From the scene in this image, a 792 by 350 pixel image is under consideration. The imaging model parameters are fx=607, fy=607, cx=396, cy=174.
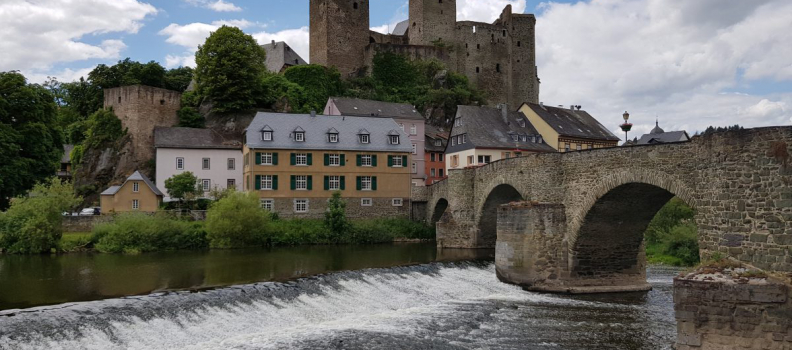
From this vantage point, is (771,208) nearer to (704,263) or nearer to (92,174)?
(704,263)

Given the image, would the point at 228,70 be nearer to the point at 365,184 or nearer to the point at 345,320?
the point at 365,184

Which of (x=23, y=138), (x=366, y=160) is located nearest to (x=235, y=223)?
(x=366, y=160)

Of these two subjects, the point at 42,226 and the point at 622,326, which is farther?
the point at 42,226

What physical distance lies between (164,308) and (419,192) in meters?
29.3

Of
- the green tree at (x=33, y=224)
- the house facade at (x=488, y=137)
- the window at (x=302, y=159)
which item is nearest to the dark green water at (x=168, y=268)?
the green tree at (x=33, y=224)

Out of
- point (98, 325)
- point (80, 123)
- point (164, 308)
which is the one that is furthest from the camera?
point (80, 123)

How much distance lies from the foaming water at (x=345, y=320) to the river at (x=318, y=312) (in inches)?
1.1

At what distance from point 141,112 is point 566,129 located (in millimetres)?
34218

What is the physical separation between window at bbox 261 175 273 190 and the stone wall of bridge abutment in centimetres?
1881

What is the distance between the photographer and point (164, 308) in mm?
15305

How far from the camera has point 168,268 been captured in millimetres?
24484

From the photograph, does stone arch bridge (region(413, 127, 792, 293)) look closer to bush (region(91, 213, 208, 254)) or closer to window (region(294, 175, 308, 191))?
window (region(294, 175, 308, 191))

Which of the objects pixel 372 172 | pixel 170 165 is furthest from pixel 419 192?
pixel 170 165

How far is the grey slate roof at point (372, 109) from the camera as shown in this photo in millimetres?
52281
